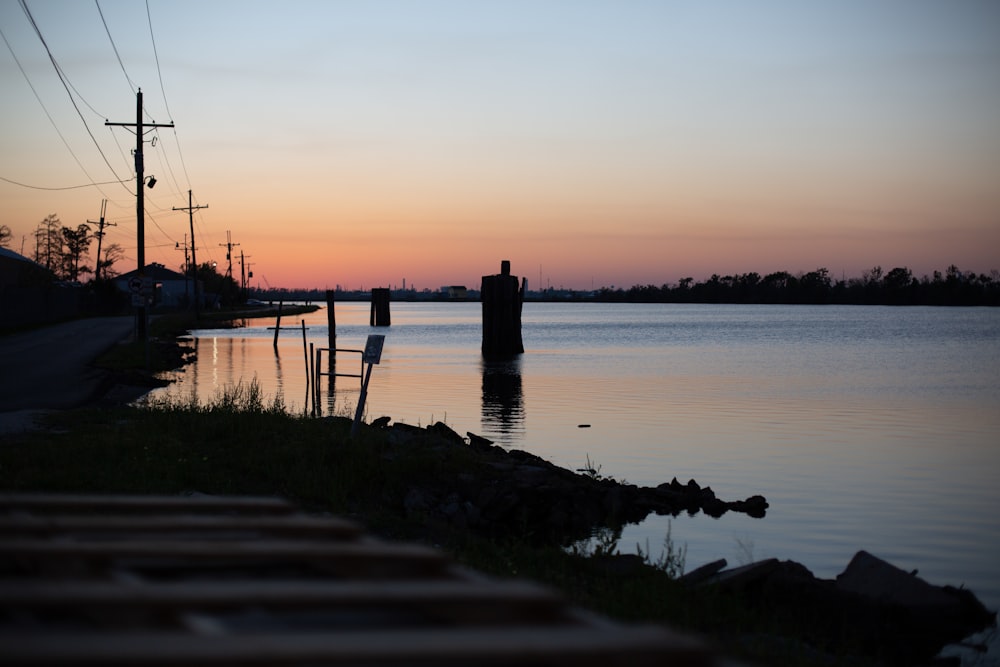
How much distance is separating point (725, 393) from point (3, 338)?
31.0 metres

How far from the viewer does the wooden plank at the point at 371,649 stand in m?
2.03

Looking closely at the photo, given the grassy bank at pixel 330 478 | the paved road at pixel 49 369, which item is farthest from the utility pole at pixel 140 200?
the grassy bank at pixel 330 478

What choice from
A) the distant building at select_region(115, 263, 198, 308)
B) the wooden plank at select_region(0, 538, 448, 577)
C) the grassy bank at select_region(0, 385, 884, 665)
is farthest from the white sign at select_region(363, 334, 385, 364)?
the distant building at select_region(115, 263, 198, 308)

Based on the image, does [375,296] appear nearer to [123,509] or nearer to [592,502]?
[592,502]

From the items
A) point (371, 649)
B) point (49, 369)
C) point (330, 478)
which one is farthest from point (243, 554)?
point (49, 369)

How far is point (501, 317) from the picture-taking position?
165 feet

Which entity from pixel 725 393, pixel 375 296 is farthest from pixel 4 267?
pixel 725 393

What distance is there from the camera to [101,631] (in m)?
2.44

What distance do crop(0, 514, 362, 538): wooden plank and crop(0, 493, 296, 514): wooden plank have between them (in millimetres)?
315

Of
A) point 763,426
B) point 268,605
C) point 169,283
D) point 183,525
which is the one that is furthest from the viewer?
point 169,283

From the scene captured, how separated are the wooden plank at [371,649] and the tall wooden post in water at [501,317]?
47.0 metres

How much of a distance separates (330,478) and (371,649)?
10.9 meters

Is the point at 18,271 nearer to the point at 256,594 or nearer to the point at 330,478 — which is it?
the point at 330,478

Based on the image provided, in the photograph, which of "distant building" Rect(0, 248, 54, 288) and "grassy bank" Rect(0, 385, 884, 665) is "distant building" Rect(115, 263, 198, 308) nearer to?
"distant building" Rect(0, 248, 54, 288)
